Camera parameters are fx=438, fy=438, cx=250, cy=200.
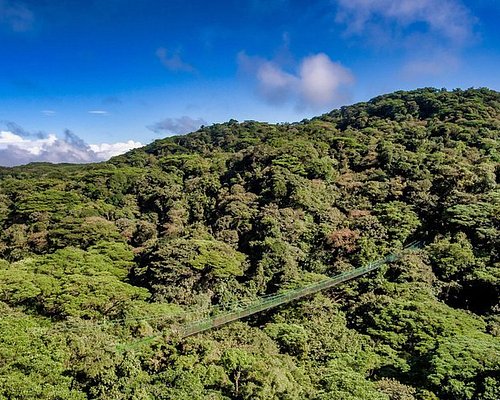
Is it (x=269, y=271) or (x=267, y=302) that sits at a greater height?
(x=269, y=271)

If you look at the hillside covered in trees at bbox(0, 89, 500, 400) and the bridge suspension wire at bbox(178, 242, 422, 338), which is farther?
the bridge suspension wire at bbox(178, 242, 422, 338)

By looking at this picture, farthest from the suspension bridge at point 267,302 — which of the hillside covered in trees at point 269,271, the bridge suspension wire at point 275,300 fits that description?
the hillside covered in trees at point 269,271

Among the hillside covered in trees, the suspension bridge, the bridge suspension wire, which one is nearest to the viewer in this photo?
the hillside covered in trees

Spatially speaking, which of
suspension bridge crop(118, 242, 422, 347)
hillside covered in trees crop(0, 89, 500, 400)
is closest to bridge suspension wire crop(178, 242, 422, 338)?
suspension bridge crop(118, 242, 422, 347)

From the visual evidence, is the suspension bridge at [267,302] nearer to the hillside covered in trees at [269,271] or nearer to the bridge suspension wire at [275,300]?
the bridge suspension wire at [275,300]

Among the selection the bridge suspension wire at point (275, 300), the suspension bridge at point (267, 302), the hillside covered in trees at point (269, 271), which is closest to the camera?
the hillside covered in trees at point (269, 271)

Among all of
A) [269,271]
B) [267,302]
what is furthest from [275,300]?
[269,271]

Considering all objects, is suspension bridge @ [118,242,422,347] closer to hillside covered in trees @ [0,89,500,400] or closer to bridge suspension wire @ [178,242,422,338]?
bridge suspension wire @ [178,242,422,338]

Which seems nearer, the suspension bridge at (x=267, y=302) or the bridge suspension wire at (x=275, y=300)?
the suspension bridge at (x=267, y=302)

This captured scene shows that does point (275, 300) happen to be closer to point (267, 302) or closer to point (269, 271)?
point (267, 302)
